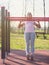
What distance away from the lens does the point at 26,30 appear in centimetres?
855

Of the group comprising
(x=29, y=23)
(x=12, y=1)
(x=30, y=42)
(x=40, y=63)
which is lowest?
(x=40, y=63)

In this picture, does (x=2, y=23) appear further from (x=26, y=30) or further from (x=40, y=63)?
(x=40, y=63)

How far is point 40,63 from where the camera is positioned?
8.20 m

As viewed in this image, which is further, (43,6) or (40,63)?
(43,6)

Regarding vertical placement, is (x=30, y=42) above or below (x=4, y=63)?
above

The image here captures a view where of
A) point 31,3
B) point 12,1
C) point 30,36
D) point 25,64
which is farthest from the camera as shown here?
point 31,3

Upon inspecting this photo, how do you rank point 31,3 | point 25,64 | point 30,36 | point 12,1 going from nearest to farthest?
point 25,64 → point 30,36 → point 12,1 → point 31,3

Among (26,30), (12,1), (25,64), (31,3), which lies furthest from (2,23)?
(31,3)

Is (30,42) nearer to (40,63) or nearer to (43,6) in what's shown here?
(40,63)

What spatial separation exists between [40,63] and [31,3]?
12.6m

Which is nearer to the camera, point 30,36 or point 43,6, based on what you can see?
point 30,36

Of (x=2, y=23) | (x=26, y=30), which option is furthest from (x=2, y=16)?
(x=26, y=30)

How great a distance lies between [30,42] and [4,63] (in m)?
1.18

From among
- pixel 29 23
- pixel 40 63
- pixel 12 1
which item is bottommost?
pixel 40 63
